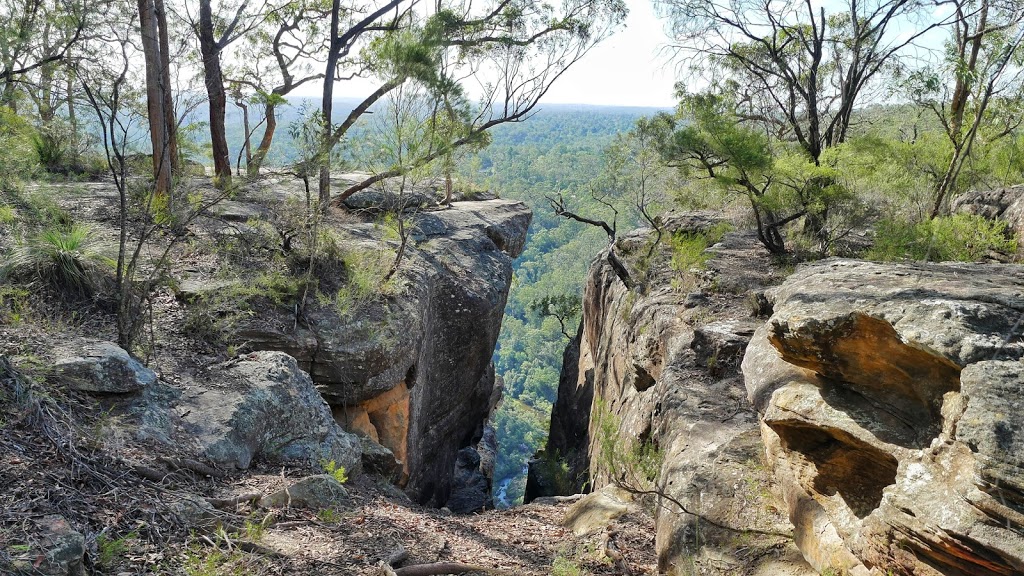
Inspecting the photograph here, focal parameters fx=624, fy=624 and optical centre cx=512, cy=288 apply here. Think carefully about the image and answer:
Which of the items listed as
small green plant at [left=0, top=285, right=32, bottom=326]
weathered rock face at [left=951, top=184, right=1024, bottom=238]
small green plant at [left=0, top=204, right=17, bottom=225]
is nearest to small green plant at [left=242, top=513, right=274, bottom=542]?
small green plant at [left=0, top=285, right=32, bottom=326]

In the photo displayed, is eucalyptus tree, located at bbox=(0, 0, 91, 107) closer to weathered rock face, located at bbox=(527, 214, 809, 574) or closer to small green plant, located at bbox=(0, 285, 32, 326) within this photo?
small green plant, located at bbox=(0, 285, 32, 326)

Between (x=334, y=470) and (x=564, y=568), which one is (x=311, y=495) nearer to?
(x=334, y=470)

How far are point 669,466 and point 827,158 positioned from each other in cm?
694

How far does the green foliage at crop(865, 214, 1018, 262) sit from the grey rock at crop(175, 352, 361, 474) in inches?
317

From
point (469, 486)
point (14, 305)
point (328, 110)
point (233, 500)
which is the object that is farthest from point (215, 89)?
point (469, 486)

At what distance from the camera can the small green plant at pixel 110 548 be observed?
3.49m

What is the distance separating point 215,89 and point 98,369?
8896mm

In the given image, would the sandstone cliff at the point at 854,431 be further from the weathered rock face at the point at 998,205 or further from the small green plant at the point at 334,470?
the weathered rock face at the point at 998,205

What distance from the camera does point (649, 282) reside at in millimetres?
11641

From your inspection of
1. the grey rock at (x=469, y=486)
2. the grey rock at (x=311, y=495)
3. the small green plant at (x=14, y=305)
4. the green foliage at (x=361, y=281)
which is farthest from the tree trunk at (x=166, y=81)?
the grey rock at (x=469, y=486)

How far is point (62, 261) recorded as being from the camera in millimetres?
7145

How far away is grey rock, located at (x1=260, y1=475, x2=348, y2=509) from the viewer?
4992 mm

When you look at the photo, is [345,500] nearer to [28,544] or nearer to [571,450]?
[28,544]

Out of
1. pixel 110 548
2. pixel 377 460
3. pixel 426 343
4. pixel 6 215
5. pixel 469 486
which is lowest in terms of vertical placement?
pixel 469 486
